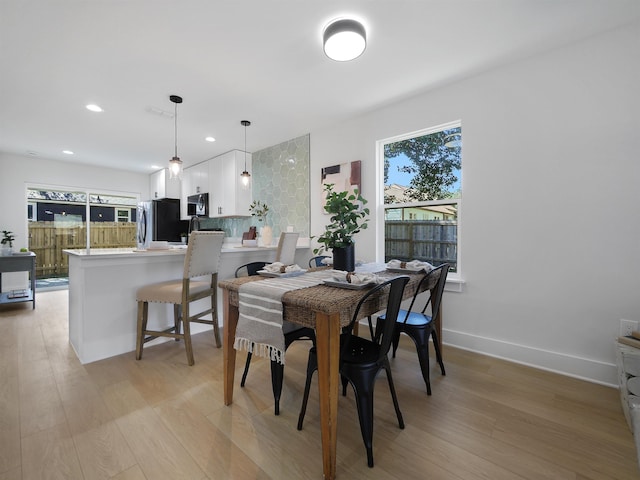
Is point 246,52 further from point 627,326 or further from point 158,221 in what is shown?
point 158,221

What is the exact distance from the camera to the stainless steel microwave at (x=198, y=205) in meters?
5.11

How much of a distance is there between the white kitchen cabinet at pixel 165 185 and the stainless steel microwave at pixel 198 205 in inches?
22.1

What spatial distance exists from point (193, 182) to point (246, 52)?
3.87 metres

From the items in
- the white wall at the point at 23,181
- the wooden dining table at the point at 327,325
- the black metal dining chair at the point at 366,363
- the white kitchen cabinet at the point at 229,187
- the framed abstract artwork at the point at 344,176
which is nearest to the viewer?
the wooden dining table at the point at 327,325

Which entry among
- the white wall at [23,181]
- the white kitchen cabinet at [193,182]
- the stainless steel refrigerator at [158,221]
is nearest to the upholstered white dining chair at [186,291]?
the white kitchen cabinet at [193,182]

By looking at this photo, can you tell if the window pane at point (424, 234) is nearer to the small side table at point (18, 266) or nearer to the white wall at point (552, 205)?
the white wall at point (552, 205)

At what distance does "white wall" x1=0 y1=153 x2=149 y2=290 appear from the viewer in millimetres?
4719

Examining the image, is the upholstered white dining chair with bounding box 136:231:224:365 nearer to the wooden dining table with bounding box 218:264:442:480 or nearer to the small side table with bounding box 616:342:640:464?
the wooden dining table with bounding box 218:264:442:480

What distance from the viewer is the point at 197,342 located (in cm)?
267

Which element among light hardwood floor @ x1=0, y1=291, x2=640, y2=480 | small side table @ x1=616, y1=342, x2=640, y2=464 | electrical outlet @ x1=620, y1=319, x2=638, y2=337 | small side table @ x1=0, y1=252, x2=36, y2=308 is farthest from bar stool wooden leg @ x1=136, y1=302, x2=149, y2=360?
electrical outlet @ x1=620, y1=319, x2=638, y2=337

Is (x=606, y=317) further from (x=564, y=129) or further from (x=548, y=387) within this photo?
(x=564, y=129)

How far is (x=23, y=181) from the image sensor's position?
489 cm

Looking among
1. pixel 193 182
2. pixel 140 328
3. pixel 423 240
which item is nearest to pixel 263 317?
pixel 140 328

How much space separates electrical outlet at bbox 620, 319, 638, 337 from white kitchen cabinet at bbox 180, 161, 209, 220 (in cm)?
546
